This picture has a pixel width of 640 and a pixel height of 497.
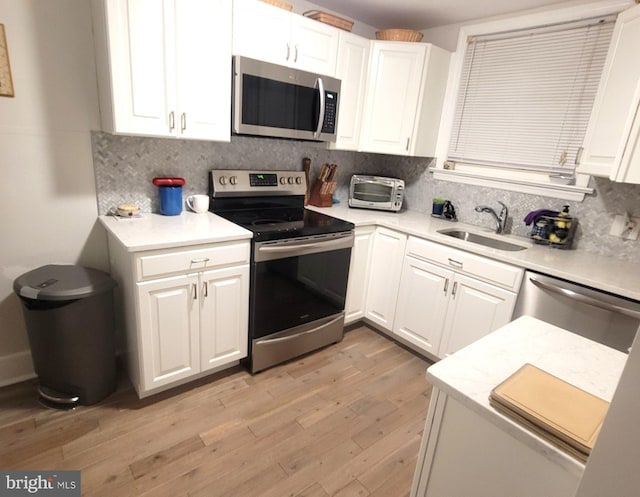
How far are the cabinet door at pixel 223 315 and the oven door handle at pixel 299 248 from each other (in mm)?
127

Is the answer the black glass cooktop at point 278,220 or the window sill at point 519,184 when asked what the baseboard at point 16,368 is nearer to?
the black glass cooktop at point 278,220

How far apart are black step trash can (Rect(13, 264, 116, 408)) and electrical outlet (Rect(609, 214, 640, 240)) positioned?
283cm

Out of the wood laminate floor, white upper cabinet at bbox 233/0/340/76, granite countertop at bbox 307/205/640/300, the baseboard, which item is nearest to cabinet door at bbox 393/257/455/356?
granite countertop at bbox 307/205/640/300

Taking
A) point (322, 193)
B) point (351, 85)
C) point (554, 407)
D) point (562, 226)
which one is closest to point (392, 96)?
point (351, 85)

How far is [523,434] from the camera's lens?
0.77 meters

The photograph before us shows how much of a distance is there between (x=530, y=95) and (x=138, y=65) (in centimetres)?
240

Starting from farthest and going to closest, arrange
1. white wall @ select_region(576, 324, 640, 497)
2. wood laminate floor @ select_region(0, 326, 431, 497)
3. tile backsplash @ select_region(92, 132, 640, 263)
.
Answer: tile backsplash @ select_region(92, 132, 640, 263), wood laminate floor @ select_region(0, 326, 431, 497), white wall @ select_region(576, 324, 640, 497)

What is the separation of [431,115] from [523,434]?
2538 millimetres

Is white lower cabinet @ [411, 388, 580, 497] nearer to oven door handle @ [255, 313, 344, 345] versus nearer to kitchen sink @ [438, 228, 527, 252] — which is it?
oven door handle @ [255, 313, 344, 345]

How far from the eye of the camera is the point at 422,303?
2473 mm

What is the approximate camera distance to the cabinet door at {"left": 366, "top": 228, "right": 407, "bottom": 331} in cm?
258

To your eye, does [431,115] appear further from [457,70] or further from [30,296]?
[30,296]

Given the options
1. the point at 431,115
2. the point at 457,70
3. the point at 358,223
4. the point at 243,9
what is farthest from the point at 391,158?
the point at 243,9

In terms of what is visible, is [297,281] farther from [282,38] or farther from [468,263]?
[282,38]
